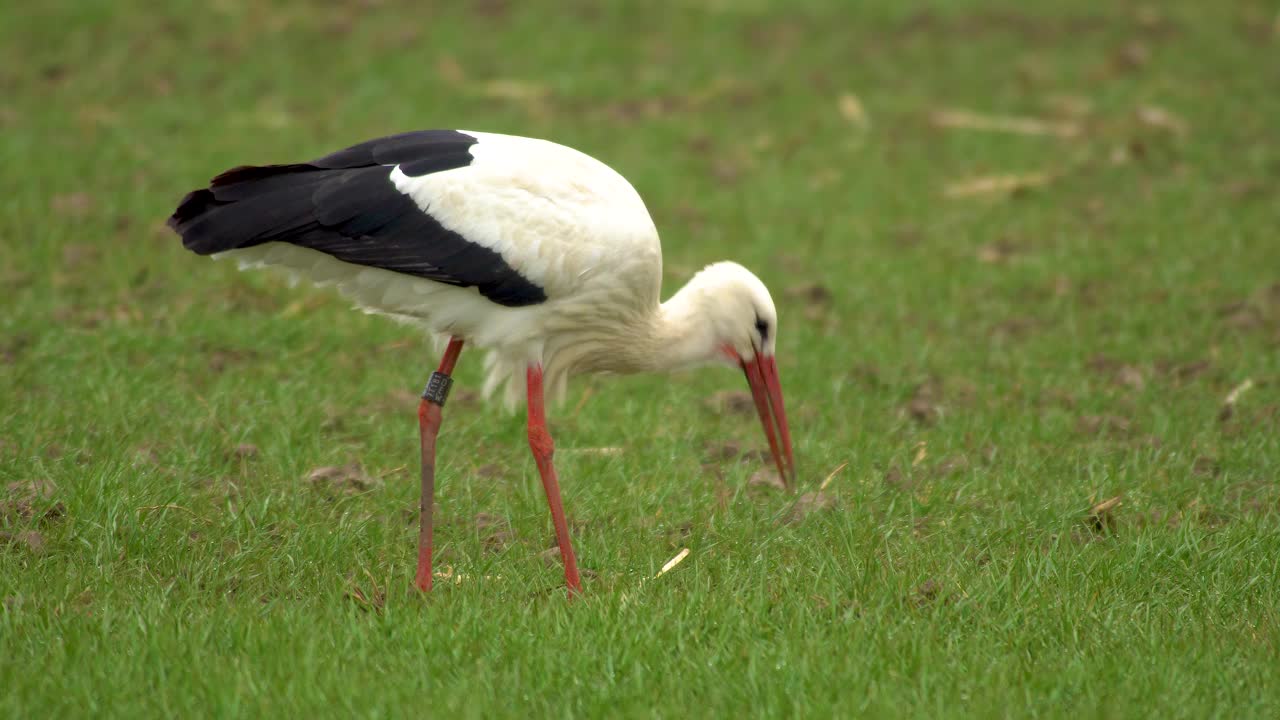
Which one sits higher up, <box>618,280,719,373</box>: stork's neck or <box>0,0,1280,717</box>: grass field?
<box>618,280,719,373</box>: stork's neck

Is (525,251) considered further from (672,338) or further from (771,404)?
(771,404)

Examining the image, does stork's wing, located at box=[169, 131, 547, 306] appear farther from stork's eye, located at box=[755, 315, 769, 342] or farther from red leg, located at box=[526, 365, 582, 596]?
stork's eye, located at box=[755, 315, 769, 342]

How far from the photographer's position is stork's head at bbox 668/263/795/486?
17.8 feet

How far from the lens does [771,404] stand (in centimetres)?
561

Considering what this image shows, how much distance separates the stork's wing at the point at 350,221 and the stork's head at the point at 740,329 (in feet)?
A: 2.48

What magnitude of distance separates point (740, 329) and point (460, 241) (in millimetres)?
1178

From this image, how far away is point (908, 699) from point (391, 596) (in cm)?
165

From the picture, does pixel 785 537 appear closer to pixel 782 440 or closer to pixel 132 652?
pixel 782 440

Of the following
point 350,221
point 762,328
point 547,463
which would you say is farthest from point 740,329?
point 350,221

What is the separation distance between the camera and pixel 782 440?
5.52m

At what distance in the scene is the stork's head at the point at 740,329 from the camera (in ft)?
17.8

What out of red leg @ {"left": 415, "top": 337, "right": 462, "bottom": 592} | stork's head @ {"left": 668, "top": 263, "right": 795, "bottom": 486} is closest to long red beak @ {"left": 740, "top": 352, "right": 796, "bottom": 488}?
stork's head @ {"left": 668, "top": 263, "right": 795, "bottom": 486}

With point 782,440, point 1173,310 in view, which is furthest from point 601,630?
point 1173,310

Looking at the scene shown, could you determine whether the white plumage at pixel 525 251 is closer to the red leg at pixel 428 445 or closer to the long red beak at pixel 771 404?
the red leg at pixel 428 445
